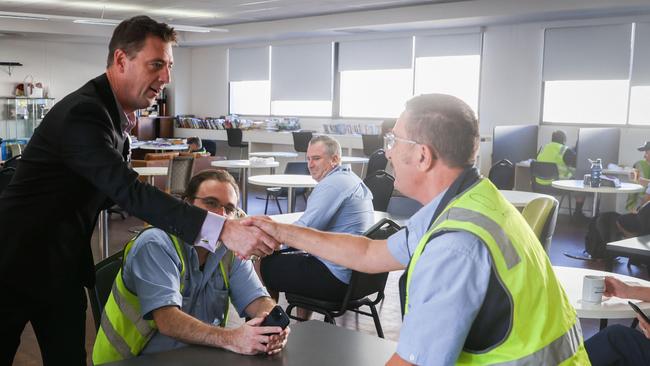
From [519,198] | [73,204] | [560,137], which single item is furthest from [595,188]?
[73,204]

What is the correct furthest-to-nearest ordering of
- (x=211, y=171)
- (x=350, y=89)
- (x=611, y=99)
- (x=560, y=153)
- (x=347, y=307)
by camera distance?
(x=350, y=89), (x=611, y=99), (x=560, y=153), (x=347, y=307), (x=211, y=171)

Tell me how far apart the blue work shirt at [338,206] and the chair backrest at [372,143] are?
7.00 metres

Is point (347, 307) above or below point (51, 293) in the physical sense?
below

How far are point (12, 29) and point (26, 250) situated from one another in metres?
12.0

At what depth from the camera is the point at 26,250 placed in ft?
6.08

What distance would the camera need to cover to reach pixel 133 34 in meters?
1.99

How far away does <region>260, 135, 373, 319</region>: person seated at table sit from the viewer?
3.64 meters

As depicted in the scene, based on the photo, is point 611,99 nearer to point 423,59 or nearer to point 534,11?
point 534,11

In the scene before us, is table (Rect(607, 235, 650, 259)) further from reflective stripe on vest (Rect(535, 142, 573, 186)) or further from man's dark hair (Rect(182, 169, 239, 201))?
reflective stripe on vest (Rect(535, 142, 573, 186))

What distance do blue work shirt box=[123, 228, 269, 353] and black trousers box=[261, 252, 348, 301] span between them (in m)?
1.34

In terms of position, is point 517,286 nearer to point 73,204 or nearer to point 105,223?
point 73,204

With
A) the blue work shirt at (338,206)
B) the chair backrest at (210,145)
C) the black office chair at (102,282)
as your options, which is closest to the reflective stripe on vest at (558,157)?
the blue work shirt at (338,206)

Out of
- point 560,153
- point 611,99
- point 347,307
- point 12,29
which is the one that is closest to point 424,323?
point 347,307

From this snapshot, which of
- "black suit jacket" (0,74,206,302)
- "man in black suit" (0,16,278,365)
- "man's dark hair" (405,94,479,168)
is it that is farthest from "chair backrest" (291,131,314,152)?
"man's dark hair" (405,94,479,168)
